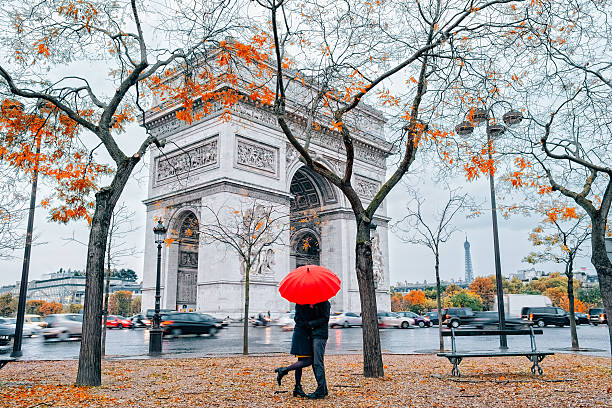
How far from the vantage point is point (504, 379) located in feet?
29.2

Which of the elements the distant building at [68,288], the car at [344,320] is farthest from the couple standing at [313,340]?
the distant building at [68,288]

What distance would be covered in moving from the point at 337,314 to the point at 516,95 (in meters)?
26.0

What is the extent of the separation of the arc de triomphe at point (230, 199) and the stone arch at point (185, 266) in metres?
0.06

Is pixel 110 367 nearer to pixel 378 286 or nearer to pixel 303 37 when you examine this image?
pixel 303 37

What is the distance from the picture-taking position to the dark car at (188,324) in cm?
2511

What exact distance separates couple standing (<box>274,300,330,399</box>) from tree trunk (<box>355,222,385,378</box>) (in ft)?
6.81

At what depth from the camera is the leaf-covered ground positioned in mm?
6824

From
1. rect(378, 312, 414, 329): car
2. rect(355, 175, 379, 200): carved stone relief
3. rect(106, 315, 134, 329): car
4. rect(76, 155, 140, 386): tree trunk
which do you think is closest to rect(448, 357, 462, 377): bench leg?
rect(76, 155, 140, 386): tree trunk

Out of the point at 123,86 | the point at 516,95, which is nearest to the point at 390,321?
the point at 516,95

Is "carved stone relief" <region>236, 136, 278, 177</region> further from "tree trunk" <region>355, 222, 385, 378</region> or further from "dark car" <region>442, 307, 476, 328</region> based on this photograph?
"tree trunk" <region>355, 222, 385, 378</region>

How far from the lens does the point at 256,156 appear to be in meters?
33.1

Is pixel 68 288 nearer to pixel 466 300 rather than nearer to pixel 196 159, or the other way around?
pixel 466 300

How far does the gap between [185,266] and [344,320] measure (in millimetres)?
11022

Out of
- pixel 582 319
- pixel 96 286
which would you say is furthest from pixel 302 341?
pixel 582 319
